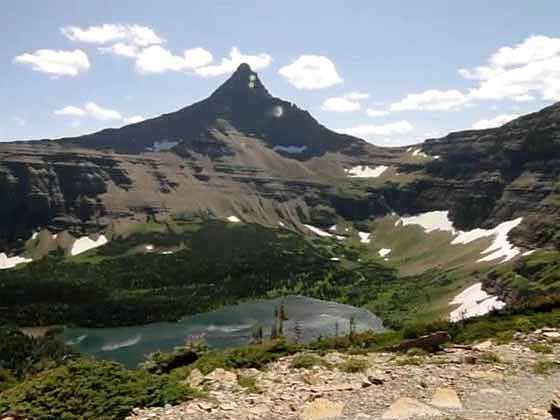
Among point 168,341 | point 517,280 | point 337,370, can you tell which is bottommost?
point 168,341

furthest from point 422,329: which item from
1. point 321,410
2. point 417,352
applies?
point 321,410

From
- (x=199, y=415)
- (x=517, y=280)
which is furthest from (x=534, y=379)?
(x=517, y=280)

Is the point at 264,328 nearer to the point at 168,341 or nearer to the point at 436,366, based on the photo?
the point at 168,341

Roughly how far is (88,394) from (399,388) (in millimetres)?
12202

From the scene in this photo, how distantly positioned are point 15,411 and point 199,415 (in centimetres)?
685

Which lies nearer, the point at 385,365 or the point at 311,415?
the point at 311,415

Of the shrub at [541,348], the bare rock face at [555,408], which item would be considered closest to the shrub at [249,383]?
the bare rock face at [555,408]

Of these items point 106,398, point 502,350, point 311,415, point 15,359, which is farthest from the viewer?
point 15,359

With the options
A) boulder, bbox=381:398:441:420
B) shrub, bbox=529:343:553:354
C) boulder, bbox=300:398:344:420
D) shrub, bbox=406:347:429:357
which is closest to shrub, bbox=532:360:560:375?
shrub, bbox=529:343:553:354

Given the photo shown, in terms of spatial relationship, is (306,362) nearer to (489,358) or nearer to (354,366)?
(354,366)

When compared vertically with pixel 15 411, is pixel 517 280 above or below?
below

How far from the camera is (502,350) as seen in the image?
86.6ft

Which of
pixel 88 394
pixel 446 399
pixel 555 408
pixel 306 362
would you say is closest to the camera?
pixel 555 408

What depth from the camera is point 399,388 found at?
70.9 feet
